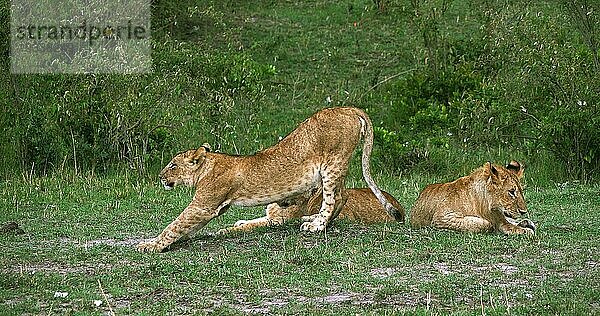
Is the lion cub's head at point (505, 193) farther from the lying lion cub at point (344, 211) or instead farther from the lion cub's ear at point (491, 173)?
the lying lion cub at point (344, 211)

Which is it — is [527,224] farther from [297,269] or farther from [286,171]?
[297,269]

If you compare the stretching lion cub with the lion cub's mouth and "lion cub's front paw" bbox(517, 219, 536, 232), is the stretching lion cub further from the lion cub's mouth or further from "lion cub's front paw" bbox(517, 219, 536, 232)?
Result: "lion cub's front paw" bbox(517, 219, 536, 232)

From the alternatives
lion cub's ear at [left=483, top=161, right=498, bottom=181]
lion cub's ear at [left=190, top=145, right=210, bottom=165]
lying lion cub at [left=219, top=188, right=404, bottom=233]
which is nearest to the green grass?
lying lion cub at [left=219, top=188, right=404, bottom=233]

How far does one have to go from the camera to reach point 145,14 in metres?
19.5

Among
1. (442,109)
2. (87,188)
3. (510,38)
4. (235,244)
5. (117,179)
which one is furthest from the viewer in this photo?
(442,109)

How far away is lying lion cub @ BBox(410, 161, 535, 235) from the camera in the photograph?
10.1 m

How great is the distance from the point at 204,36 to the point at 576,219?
14.3 meters

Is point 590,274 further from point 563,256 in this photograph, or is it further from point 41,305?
point 41,305

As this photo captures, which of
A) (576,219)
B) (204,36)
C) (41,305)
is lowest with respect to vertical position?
(204,36)

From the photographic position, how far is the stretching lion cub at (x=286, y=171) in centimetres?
1001

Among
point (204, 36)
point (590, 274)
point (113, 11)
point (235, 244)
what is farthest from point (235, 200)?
point (204, 36)

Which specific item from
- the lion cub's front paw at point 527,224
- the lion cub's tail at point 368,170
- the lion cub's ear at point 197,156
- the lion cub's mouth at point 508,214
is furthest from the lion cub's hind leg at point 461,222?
the lion cub's ear at point 197,156

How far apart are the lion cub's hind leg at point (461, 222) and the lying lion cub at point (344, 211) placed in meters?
0.62

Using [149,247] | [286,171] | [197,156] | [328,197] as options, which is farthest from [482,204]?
[149,247]
